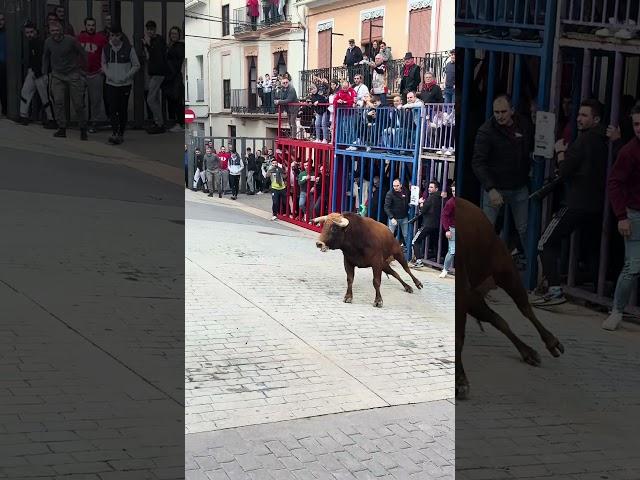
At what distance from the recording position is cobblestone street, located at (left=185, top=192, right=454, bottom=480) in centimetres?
107

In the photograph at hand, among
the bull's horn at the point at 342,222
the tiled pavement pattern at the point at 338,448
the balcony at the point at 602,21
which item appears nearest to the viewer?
the balcony at the point at 602,21

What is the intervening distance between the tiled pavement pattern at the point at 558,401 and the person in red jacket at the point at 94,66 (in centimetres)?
56

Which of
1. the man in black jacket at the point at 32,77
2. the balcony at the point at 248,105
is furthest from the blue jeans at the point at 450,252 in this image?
the man in black jacket at the point at 32,77

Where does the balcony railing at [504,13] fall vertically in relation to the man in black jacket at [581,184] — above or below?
above

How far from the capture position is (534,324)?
2.74 ft

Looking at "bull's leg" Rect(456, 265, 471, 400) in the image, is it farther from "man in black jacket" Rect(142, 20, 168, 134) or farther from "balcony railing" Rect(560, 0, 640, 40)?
"man in black jacket" Rect(142, 20, 168, 134)

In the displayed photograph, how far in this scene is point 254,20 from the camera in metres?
0.99

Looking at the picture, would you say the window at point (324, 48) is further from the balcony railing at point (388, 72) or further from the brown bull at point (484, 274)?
the brown bull at point (484, 274)

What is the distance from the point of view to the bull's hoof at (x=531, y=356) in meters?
0.86

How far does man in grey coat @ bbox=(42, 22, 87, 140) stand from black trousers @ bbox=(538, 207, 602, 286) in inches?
23.8

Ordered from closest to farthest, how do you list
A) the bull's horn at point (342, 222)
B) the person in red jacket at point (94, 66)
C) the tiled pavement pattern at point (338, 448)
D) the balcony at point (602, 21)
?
the balcony at point (602, 21) < the person in red jacket at point (94, 66) < the bull's horn at point (342, 222) < the tiled pavement pattern at point (338, 448)

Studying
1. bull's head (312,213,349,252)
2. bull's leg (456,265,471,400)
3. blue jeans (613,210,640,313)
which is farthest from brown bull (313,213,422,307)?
blue jeans (613,210,640,313)

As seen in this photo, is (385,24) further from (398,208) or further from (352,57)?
(398,208)

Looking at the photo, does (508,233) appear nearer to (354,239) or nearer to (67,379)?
(354,239)
